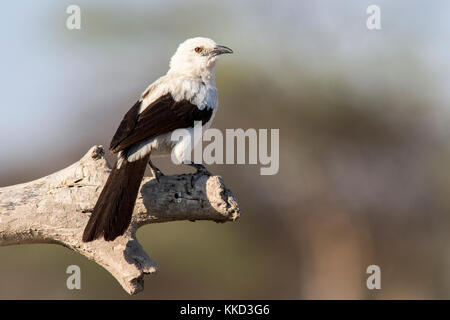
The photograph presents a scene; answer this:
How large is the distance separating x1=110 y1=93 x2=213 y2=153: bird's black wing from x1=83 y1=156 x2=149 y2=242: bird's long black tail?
0.23 m

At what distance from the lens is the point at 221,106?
16391mm

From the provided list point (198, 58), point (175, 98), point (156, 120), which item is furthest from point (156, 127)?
point (198, 58)

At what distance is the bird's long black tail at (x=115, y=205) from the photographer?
5.21 metres

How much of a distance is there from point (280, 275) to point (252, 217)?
1.77m

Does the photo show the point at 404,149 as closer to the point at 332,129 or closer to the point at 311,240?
the point at 332,129

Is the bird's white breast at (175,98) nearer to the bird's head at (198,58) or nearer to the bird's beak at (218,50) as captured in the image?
the bird's head at (198,58)

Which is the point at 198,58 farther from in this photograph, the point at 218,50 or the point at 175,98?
the point at 175,98

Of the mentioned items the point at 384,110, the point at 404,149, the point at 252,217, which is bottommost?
the point at 252,217

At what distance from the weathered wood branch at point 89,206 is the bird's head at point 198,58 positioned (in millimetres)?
1294

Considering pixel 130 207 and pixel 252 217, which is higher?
pixel 252 217

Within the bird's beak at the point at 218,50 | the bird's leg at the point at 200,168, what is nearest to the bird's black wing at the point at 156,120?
the bird's leg at the point at 200,168

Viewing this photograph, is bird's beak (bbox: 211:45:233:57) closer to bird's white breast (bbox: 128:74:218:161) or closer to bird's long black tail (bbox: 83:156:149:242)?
bird's white breast (bbox: 128:74:218:161)

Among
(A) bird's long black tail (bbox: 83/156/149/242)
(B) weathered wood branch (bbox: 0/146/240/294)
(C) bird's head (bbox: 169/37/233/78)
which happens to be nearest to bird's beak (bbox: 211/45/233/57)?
(C) bird's head (bbox: 169/37/233/78)

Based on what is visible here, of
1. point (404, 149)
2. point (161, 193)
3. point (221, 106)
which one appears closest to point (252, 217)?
point (221, 106)
